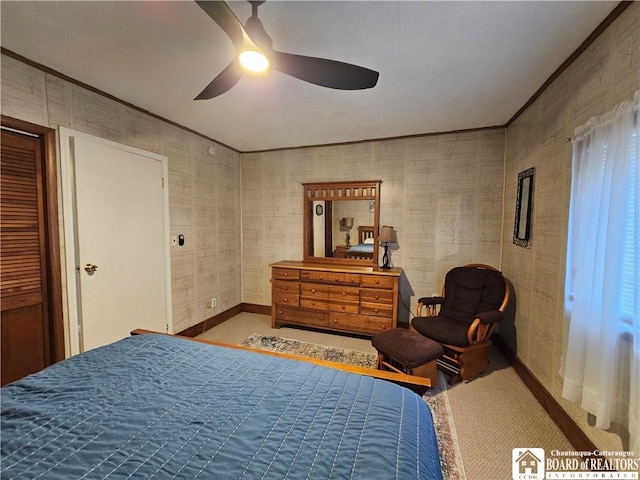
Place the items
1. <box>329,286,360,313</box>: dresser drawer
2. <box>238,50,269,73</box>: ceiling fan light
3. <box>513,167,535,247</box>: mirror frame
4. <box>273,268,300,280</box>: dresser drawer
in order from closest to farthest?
<box>238,50,269,73</box>: ceiling fan light, <box>513,167,535,247</box>: mirror frame, <box>329,286,360,313</box>: dresser drawer, <box>273,268,300,280</box>: dresser drawer

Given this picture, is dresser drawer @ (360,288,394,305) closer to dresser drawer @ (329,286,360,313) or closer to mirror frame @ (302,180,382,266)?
dresser drawer @ (329,286,360,313)

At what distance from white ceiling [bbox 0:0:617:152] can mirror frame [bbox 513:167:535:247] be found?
2.21 feet

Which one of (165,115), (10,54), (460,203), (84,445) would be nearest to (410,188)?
(460,203)

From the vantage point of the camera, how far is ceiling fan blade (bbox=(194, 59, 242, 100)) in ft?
4.48

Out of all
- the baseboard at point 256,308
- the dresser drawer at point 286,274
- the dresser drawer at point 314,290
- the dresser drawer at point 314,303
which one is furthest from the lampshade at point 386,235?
the baseboard at point 256,308

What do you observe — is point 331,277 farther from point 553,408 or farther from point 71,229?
point 71,229

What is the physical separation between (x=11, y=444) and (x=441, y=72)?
109 inches

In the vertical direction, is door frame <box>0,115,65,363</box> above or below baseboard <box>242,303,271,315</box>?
above

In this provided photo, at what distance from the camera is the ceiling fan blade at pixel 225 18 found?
94cm

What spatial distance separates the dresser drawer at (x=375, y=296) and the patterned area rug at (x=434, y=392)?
577mm

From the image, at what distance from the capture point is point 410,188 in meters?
3.27

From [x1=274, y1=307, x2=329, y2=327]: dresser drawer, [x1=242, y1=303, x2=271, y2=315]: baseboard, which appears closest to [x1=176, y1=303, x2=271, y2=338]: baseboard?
[x1=242, y1=303, x2=271, y2=315]: baseboard

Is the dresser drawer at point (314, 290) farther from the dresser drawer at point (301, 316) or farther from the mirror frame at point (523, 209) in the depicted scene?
the mirror frame at point (523, 209)

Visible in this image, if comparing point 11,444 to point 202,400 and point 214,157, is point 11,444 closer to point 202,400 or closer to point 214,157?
point 202,400
